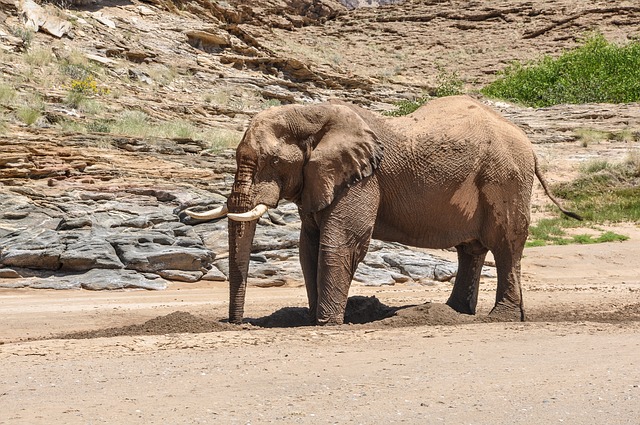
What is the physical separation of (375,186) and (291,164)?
865mm

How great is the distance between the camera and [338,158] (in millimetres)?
8570

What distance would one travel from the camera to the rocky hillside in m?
13.5

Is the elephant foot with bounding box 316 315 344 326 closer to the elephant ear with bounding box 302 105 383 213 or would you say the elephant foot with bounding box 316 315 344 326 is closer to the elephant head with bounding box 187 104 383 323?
the elephant head with bounding box 187 104 383 323

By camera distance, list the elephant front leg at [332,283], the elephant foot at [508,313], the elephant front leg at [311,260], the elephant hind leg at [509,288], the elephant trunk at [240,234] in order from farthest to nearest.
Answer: the elephant hind leg at [509,288] → the elephant foot at [508,313] → the elephant front leg at [311,260] → the elephant front leg at [332,283] → the elephant trunk at [240,234]

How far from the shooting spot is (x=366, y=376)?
5844 millimetres

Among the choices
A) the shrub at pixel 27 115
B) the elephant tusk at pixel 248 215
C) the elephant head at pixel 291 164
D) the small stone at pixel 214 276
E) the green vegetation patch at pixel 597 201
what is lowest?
the small stone at pixel 214 276

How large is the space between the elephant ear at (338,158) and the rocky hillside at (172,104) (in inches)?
190

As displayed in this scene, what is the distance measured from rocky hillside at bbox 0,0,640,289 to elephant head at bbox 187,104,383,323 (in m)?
4.54

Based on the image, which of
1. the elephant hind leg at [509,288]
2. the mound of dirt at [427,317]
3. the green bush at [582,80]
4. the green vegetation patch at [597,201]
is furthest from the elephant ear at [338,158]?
the green bush at [582,80]

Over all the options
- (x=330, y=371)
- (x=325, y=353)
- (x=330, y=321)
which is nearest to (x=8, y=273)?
(x=330, y=321)

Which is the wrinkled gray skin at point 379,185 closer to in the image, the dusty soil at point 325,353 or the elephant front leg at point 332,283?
the elephant front leg at point 332,283

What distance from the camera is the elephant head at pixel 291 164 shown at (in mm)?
8430

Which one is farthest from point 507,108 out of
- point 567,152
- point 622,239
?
point 622,239

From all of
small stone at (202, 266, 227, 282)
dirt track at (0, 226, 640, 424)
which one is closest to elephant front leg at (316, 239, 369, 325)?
dirt track at (0, 226, 640, 424)
